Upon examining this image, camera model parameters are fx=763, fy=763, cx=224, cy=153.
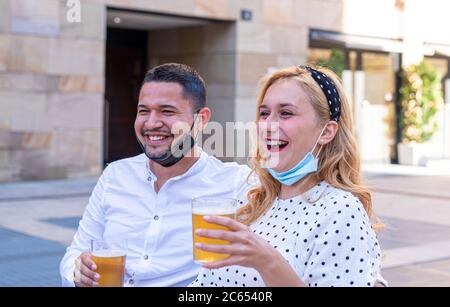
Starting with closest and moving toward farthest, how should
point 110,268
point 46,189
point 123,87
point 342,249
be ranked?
point 342,249 → point 110,268 → point 46,189 → point 123,87

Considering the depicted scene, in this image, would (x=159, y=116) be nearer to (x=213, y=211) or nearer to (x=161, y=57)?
(x=213, y=211)

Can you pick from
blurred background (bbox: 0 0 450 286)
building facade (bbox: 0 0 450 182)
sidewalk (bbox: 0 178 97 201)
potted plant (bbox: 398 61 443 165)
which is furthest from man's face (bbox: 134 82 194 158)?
potted plant (bbox: 398 61 443 165)

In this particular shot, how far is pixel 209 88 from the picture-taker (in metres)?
16.2

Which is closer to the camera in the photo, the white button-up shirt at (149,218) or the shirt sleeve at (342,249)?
the shirt sleeve at (342,249)

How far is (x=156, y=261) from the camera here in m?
2.98

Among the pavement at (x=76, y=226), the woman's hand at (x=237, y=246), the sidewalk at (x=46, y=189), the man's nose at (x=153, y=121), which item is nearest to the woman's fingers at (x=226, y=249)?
the woman's hand at (x=237, y=246)

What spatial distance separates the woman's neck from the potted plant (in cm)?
1672

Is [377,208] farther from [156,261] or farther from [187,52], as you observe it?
[156,261]

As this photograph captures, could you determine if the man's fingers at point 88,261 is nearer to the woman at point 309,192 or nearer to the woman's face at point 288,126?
the woman at point 309,192

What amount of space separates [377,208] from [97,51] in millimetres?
5873

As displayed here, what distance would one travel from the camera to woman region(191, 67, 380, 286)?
204 cm

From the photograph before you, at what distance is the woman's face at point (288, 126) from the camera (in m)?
2.24

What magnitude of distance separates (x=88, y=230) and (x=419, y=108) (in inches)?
651

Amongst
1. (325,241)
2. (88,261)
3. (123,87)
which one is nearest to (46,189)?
(123,87)
